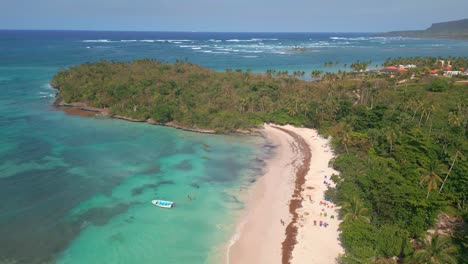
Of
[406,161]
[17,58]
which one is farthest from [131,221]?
[17,58]

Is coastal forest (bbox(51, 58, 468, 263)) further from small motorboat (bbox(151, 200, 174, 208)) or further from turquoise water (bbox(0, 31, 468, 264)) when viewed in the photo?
small motorboat (bbox(151, 200, 174, 208))

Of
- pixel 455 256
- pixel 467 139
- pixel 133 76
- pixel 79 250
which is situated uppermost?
pixel 133 76

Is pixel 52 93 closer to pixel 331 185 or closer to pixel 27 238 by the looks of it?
pixel 27 238

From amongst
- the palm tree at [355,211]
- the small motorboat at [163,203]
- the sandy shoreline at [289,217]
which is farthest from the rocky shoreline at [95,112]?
the palm tree at [355,211]

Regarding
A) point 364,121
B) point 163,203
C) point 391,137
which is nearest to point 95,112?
point 163,203

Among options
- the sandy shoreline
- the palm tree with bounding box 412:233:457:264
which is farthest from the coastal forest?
the sandy shoreline

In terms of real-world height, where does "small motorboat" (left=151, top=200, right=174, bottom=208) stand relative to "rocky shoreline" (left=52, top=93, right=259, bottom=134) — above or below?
below

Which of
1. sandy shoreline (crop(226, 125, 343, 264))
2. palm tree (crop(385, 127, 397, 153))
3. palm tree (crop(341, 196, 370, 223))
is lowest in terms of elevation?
sandy shoreline (crop(226, 125, 343, 264))
